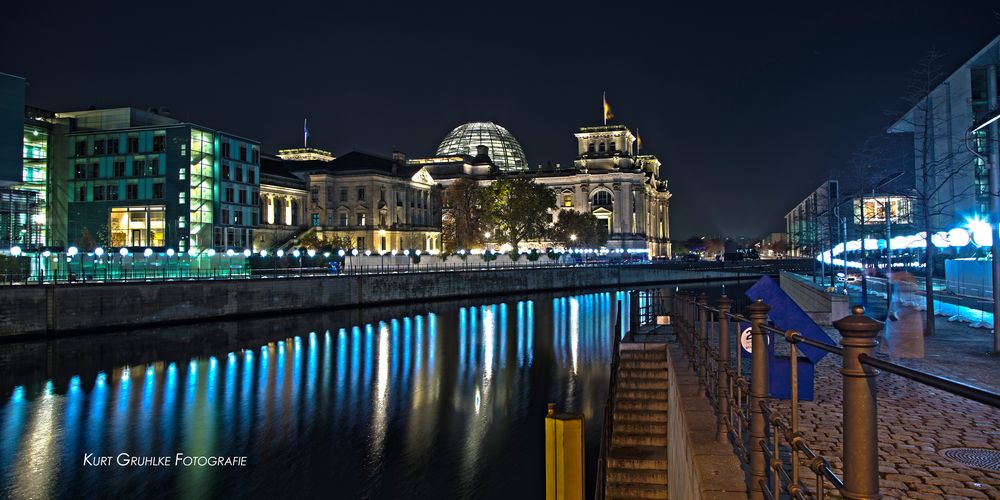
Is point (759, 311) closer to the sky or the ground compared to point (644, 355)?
closer to the sky

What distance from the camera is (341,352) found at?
40719mm

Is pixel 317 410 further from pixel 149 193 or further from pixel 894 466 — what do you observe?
pixel 149 193

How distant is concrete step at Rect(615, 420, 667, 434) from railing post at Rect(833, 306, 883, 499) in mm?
15121

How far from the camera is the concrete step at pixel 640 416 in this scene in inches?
752

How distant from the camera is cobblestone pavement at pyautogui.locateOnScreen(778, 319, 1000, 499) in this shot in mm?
8242

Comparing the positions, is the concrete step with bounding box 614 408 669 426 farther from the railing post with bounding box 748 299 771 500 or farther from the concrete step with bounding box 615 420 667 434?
the railing post with bounding box 748 299 771 500

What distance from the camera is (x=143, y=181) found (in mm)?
80188

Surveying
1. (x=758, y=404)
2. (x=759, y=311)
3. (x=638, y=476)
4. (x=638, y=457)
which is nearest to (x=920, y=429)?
(x=759, y=311)

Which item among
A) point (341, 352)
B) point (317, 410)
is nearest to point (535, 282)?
point (341, 352)

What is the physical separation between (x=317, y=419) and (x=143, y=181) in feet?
212

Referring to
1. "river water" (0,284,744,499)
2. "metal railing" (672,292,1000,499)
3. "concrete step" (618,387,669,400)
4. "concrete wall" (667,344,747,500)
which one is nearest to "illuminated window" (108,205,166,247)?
"river water" (0,284,744,499)

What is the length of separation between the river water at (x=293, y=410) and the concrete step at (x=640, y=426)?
167cm

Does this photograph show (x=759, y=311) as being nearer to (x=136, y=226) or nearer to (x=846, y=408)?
(x=846, y=408)

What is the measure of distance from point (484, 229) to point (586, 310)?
5114 cm
